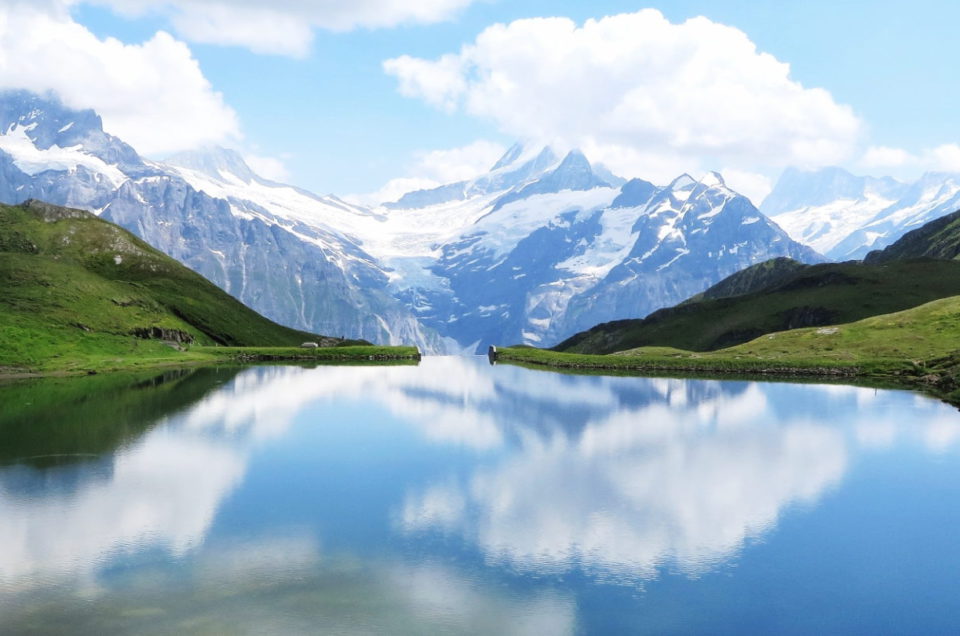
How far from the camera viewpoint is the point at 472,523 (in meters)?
49.3

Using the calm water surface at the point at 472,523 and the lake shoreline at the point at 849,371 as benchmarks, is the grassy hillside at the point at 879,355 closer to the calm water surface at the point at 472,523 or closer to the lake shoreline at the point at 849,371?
the lake shoreline at the point at 849,371

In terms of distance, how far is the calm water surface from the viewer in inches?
1383

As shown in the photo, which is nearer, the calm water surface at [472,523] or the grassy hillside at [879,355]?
the calm water surface at [472,523]

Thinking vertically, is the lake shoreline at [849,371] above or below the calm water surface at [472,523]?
above

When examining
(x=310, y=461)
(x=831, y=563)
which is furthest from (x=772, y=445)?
(x=310, y=461)

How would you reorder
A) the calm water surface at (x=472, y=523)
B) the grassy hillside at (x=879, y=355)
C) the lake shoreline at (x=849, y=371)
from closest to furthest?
the calm water surface at (x=472, y=523) → the lake shoreline at (x=849, y=371) → the grassy hillside at (x=879, y=355)

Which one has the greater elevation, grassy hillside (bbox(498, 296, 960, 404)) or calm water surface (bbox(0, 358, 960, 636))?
grassy hillside (bbox(498, 296, 960, 404))

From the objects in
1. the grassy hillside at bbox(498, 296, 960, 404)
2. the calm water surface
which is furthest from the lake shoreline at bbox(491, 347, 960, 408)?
the calm water surface

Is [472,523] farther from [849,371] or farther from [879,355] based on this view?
[879,355]

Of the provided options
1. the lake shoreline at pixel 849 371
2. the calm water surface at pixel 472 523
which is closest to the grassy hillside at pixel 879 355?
the lake shoreline at pixel 849 371

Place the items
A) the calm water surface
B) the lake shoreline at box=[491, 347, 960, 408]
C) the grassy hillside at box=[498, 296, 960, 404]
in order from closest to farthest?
1. the calm water surface
2. the lake shoreline at box=[491, 347, 960, 408]
3. the grassy hillside at box=[498, 296, 960, 404]

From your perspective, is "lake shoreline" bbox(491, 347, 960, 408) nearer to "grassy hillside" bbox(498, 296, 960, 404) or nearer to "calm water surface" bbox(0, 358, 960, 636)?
"grassy hillside" bbox(498, 296, 960, 404)

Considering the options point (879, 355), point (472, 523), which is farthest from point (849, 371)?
point (472, 523)

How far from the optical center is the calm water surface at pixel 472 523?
3512 centimetres
